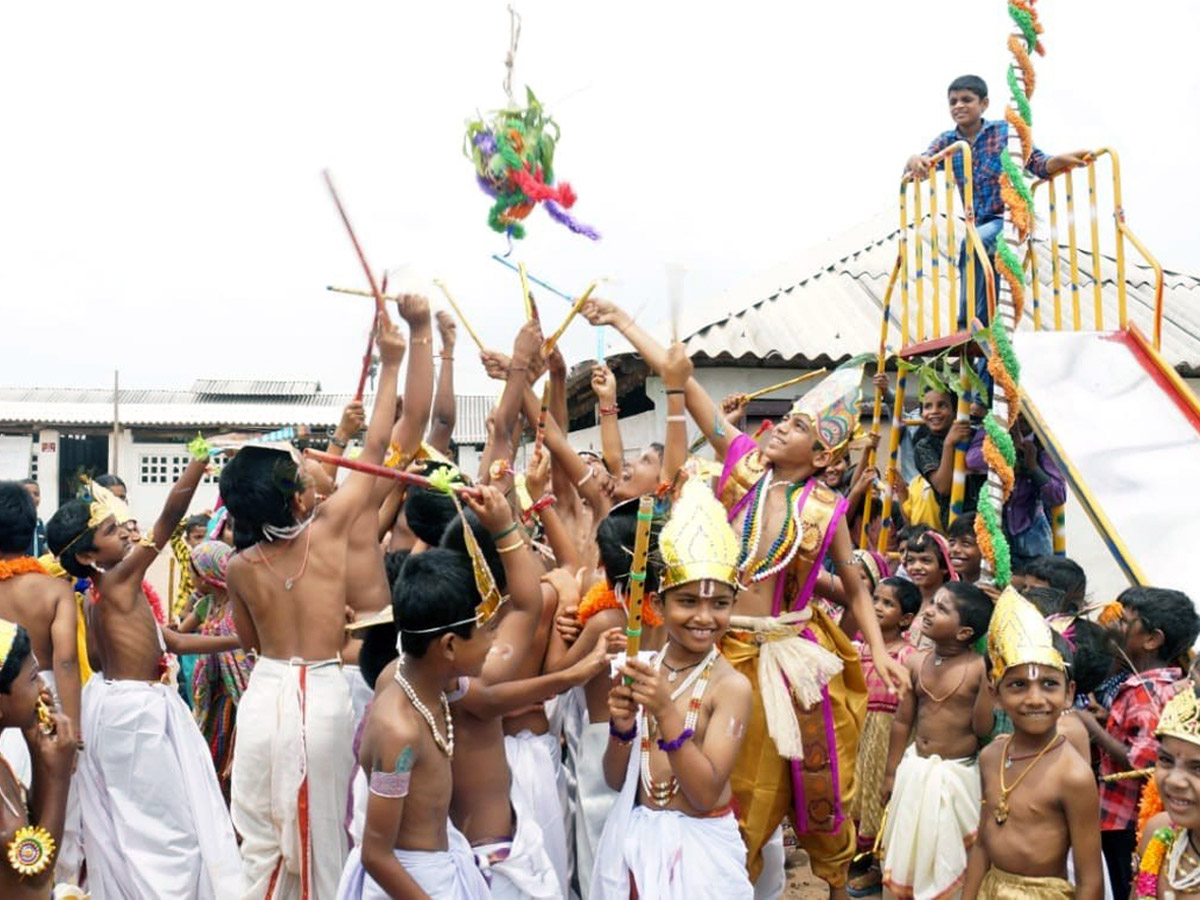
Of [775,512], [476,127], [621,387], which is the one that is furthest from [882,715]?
[621,387]

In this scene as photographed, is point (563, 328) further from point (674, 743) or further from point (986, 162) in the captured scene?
point (986, 162)

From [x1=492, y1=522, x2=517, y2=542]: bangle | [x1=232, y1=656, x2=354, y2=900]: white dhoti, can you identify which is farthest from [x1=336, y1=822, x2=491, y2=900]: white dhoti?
[x1=232, y1=656, x2=354, y2=900]: white dhoti

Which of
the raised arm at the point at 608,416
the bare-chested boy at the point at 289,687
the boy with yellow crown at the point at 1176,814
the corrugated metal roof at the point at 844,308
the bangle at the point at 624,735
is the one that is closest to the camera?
the boy with yellow crown at the point at 1176,814

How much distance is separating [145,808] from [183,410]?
84.0 feet

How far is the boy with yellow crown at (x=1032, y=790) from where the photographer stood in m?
3.43

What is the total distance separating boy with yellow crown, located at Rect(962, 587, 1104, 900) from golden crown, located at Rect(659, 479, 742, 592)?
1.00 metres

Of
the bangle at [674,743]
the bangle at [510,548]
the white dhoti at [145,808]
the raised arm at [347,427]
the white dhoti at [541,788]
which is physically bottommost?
the white dhoti at [145,808]

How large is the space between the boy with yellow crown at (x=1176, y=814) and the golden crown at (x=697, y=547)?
118 cm

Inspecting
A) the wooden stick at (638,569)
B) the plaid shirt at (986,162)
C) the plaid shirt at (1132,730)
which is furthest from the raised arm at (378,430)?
the plaid shirt at (986,162)

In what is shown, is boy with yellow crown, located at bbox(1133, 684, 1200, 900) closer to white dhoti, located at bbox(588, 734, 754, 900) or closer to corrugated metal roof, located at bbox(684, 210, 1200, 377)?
white dhoti, located at bbox(588, 734, 754, 900)

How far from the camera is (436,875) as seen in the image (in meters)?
3.03

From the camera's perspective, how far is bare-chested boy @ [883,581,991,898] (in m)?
4.27

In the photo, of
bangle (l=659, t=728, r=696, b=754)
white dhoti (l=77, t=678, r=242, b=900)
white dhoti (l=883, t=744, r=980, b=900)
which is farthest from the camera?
white dhoti (l=77, t=678, r=242, b=900)

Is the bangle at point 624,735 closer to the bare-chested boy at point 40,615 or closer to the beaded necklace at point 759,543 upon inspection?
the beaded necklace at point 759,543
